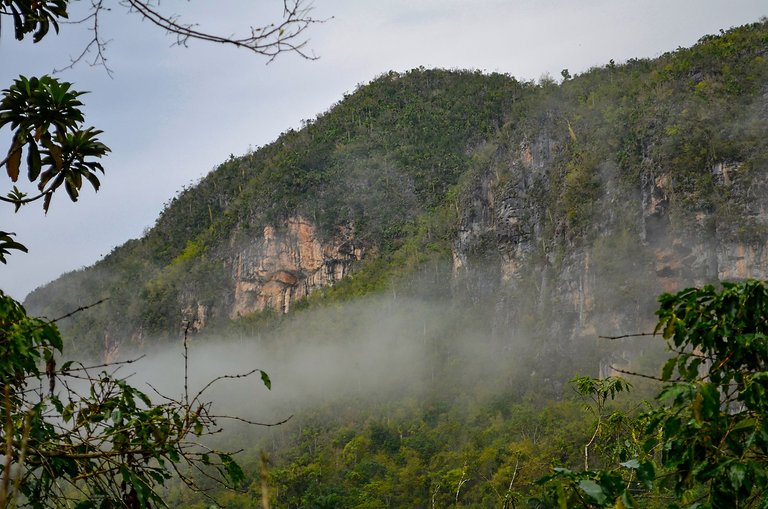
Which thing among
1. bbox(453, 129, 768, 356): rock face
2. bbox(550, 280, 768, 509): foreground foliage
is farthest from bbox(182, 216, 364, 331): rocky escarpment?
bbox(550, 280, 768, 509): foreground foliage

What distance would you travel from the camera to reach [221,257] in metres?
81.8

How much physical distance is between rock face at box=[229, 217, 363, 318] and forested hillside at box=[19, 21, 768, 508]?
208 millimetres

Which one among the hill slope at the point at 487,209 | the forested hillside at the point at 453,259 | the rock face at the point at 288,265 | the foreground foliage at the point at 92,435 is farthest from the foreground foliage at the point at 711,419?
the rock face at the point at 288,265

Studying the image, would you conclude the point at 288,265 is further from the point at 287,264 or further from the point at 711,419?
the point at 711,419

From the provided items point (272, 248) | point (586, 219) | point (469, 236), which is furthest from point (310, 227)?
point (586, 219)

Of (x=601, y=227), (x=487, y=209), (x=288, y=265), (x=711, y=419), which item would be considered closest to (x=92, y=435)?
(x=711, y=419)

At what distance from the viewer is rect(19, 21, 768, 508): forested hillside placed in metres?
43.4

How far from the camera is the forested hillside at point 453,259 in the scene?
142 ft

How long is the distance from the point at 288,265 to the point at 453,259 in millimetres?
17743

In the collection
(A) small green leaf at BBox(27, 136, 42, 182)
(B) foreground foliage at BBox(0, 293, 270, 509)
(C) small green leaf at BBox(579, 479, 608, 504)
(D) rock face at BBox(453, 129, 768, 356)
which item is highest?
(A) small green leaf at BBox(27, 136, 42, 182)

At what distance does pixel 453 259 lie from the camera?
65.9 metres

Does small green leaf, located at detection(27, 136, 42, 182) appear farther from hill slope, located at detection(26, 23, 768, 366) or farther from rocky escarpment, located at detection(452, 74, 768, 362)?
hill slope, located at detection(26, 23, 768, 366)

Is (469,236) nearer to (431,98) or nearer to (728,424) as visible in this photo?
(431,98)

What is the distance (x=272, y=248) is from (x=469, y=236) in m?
22.0
